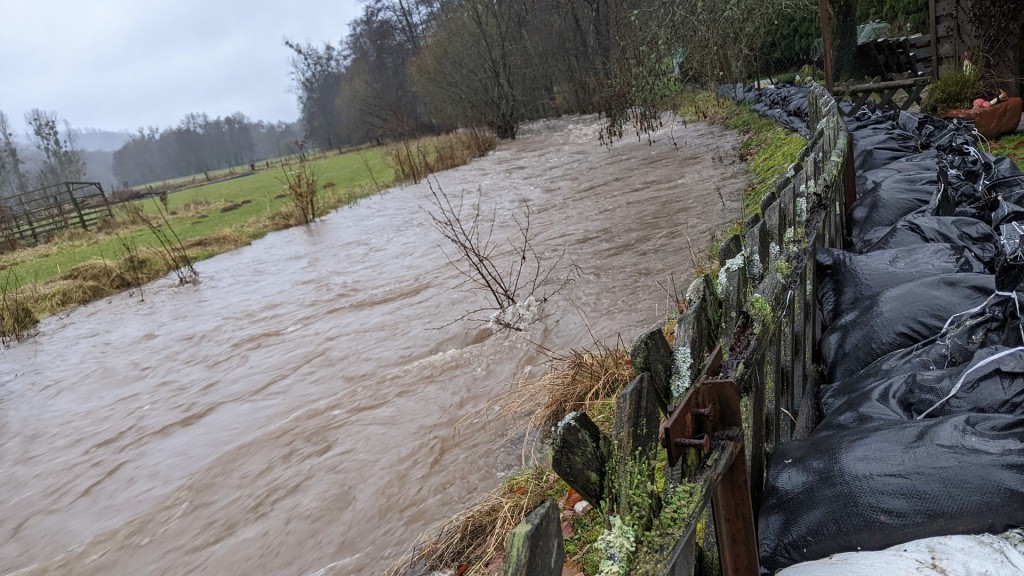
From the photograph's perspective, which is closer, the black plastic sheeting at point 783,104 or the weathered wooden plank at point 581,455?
the weathered wooden plank at point 581,455

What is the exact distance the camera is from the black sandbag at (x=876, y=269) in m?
2.22

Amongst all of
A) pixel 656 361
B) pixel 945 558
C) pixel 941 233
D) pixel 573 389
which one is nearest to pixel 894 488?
pixel 945 558

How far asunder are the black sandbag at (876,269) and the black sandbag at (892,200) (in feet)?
2.64

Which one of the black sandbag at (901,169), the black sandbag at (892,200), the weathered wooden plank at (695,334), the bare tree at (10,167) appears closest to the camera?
the weathered wooden plank at (695,334)

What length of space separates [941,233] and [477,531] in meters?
2.14

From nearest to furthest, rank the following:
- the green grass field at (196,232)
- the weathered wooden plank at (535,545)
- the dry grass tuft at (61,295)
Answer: the weathered wooden plank at (535,545)
the dry grass tuft at (61,295)
the green grass field at (196,232)

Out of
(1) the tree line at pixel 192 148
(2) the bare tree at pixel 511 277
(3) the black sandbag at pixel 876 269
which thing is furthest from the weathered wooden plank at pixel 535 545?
(1) the tree line at pixel 192 148

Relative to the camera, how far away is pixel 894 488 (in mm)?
1221

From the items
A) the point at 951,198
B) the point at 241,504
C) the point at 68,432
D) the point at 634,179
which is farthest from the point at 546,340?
the point at 634,179

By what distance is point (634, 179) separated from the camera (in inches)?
380

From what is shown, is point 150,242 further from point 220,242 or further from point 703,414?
point 703,414

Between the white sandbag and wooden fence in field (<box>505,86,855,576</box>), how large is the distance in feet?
0.65

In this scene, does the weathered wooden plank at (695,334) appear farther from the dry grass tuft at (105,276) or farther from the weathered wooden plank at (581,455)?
the dry grass tuft at (105,276)

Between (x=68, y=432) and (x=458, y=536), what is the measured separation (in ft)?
13.8
